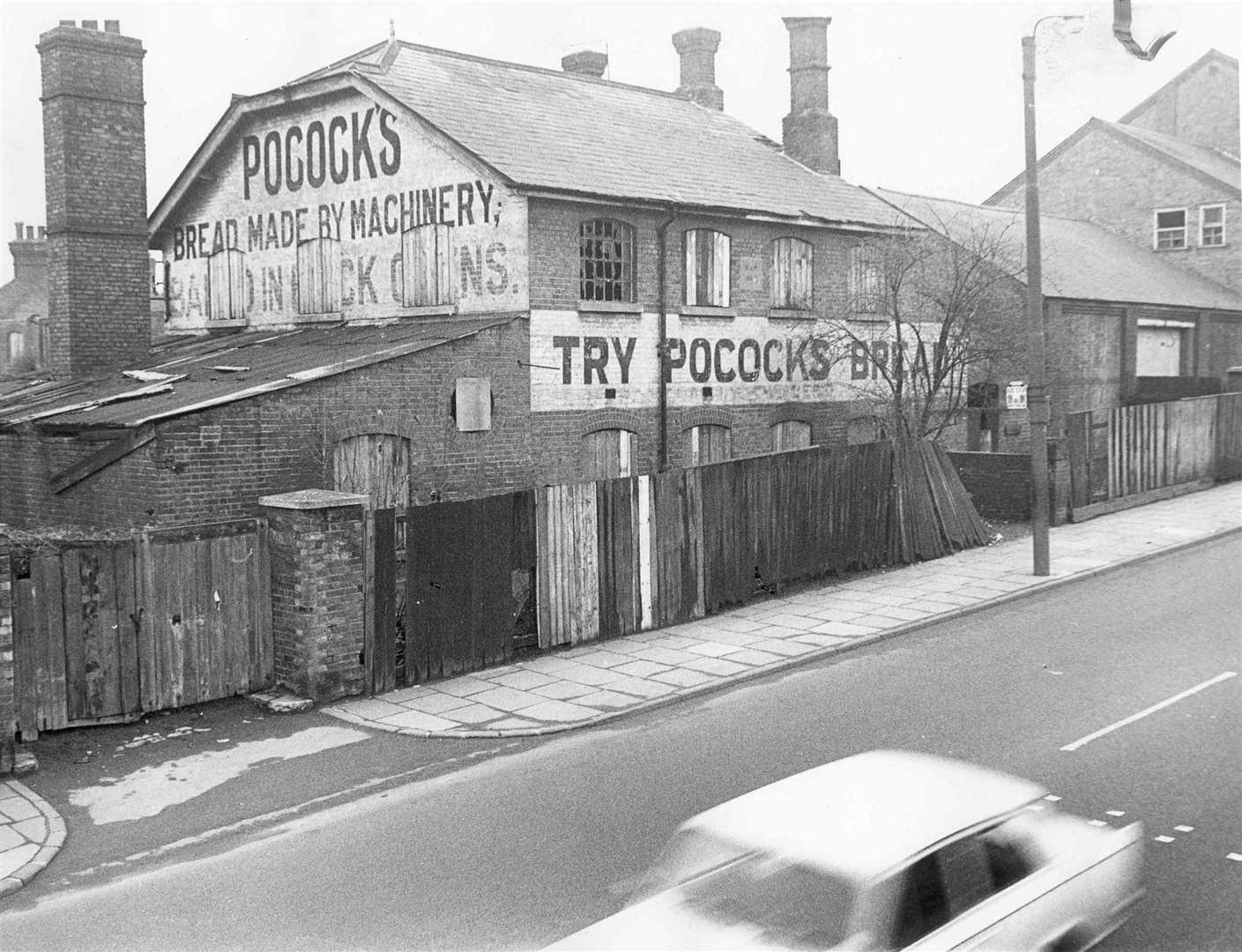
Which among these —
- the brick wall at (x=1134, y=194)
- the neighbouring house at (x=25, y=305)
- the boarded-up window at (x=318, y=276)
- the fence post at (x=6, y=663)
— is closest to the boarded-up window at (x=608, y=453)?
the boarded-up window at (x=318, y=276)

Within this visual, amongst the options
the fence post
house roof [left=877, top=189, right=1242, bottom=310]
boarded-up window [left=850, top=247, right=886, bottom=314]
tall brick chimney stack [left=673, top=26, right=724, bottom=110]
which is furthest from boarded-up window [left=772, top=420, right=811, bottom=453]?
the fence post

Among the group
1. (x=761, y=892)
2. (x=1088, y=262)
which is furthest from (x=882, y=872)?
(x=1088, y=262)

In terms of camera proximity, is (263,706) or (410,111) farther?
(410,111)

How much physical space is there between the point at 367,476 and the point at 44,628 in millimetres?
6674

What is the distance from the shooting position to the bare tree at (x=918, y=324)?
886 inches

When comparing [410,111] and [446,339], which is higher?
[410,111]

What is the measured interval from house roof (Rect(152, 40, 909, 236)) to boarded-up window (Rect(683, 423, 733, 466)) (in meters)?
4.10

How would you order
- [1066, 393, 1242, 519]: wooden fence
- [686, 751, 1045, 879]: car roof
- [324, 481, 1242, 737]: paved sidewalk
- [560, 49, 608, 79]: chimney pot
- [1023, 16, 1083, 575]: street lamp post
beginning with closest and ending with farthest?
[686, 751, 1045, 879]: car roof, [324, 481, 1242, 737]: paved sidewalk, [1023, 16, 1083, 575]: street lamp post, [1066, 393, 1242, 519]: wooden fence, [560, 49, 608, 79]: chimney pot

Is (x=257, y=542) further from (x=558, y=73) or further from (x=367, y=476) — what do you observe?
(x=558, y=73)

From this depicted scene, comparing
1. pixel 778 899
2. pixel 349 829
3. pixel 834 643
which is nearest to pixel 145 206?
pixel 834 643

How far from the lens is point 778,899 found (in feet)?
16.4

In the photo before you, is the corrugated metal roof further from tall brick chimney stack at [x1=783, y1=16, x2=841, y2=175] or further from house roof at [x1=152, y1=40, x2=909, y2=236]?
tall brick chimney stack at [x1=783, y1=16, x2=841, y2=175]

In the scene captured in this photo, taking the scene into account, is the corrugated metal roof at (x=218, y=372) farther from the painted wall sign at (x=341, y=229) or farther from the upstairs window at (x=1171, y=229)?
the upstairs window at (x=1171, y=229)

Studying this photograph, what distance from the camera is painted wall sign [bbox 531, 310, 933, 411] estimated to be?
64.0ft
